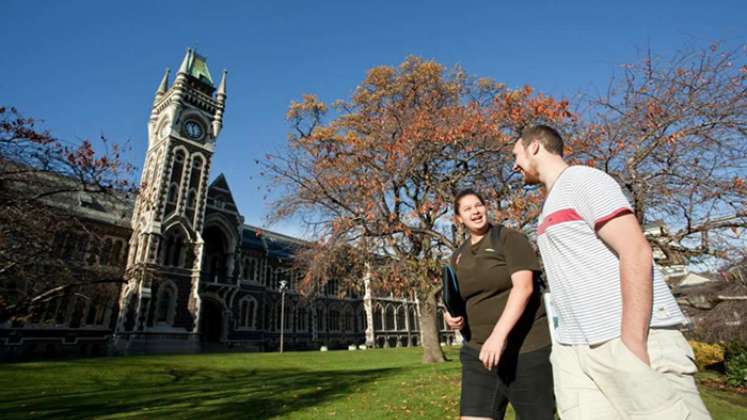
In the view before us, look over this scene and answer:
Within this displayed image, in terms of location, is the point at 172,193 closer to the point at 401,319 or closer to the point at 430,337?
the point at 430,337

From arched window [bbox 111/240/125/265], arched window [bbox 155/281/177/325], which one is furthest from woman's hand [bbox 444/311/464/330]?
arched window [bbox 111/240/125/265]

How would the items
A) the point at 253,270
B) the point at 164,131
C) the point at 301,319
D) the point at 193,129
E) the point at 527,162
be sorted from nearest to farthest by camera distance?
1. the point at 527,162
2. the point at 164,131
3. the point at 193,129
4. the point at 253,270
5. the point at 301,319

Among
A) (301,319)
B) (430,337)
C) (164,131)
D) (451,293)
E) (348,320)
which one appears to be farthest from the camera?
(348,320)

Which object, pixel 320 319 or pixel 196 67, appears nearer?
pixel 196 67

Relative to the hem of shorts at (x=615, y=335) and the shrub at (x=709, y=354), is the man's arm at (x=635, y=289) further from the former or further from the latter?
the shrub at (x=709, y=354)

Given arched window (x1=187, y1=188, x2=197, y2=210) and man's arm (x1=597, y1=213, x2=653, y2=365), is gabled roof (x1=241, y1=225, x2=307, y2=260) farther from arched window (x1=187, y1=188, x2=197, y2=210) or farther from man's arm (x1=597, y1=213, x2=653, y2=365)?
man's arm (x1=597, y1=213, x2=653, y2=365)

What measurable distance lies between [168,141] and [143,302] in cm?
1323

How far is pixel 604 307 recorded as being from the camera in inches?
77.9

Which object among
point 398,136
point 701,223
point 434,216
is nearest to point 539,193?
point 701,223

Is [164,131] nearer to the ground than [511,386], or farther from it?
farther from it

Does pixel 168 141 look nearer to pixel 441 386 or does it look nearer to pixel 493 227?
pixel 441 386

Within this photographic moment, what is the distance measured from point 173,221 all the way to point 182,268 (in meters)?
3.76

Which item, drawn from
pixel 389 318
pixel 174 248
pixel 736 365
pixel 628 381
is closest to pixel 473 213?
pixel 628 381

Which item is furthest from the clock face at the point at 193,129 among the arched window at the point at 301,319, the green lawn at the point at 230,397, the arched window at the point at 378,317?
the arched window at the point at 378,317
